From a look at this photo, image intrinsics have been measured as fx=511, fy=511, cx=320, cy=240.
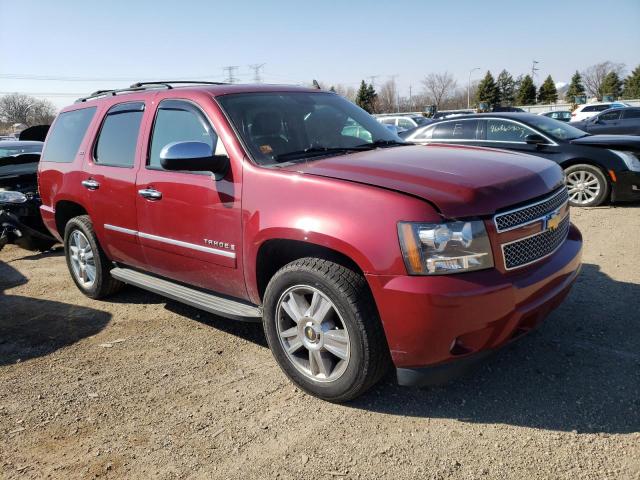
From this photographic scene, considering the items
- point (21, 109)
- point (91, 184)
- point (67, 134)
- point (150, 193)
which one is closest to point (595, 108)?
point (67, 134)

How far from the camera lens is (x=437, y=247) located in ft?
8.14

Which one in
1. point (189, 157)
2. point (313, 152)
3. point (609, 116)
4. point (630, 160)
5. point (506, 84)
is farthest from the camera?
point (506, 84)

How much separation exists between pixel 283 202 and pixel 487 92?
251 ft

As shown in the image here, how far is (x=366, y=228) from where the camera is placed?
2.58 m

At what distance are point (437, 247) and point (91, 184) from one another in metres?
3.30

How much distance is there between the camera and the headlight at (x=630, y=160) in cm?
771

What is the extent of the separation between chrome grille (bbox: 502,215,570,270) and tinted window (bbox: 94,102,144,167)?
292cm

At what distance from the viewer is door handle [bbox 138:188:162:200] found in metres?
3.73

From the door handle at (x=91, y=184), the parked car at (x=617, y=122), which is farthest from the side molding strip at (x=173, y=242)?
the parked car at (x=617, y=122)

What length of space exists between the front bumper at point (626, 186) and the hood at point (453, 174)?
5.31 meters

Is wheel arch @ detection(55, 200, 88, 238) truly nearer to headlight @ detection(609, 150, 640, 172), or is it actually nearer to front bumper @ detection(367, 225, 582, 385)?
front bumper @ detection(367, 225, 582, 385)

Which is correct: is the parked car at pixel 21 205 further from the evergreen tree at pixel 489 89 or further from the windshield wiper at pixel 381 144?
the evergreen tree at pixel 489 89

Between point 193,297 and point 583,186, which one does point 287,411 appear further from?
point 583,186

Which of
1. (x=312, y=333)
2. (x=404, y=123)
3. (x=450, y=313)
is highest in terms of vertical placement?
(x=404, y=123)
